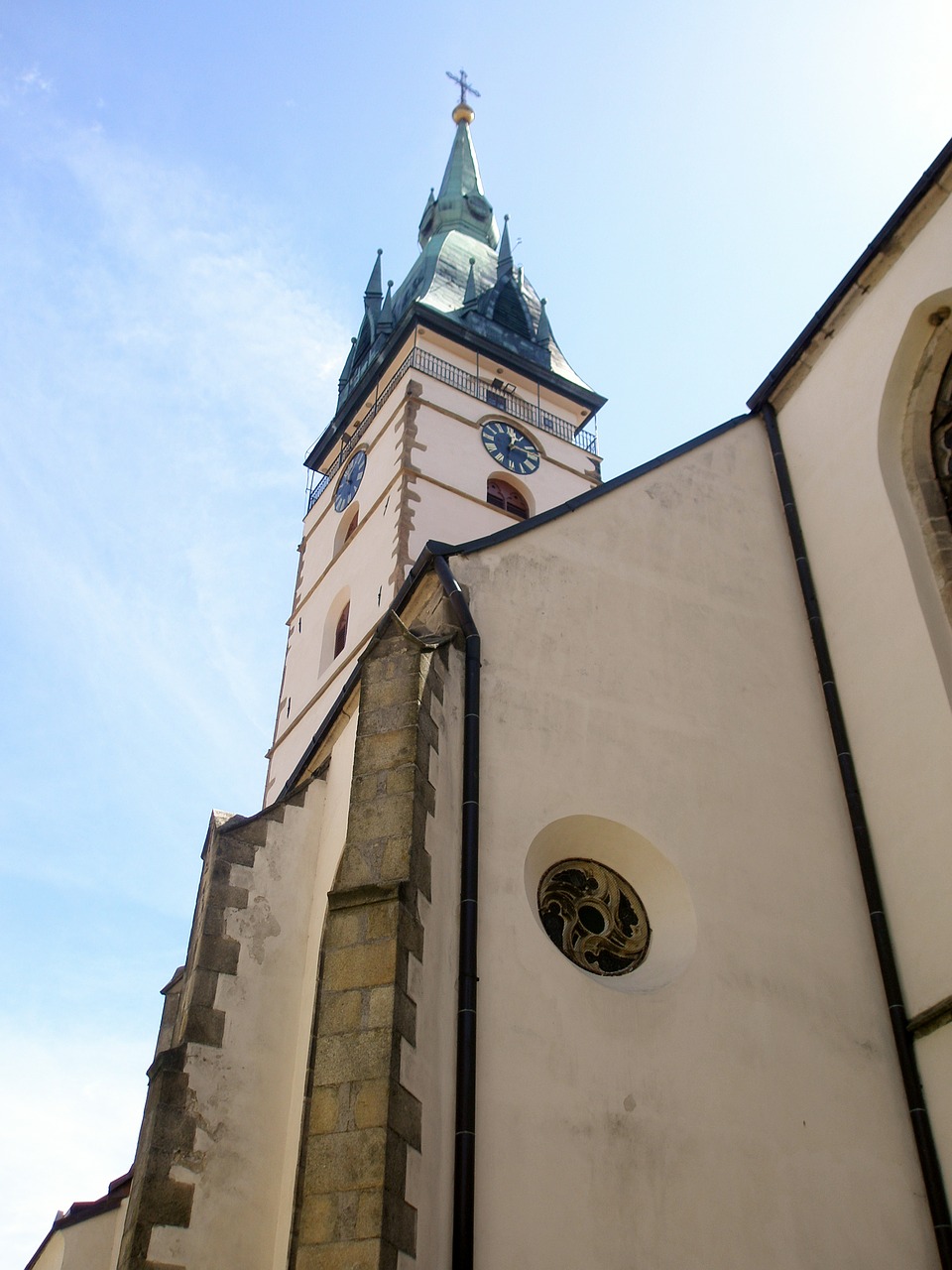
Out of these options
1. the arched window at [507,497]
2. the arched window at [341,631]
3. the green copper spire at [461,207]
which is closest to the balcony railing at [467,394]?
the arched window at [507,497]

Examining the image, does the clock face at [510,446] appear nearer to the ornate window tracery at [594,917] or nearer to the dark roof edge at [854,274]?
the dark roof edge at [854,274]

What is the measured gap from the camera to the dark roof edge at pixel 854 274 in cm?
915

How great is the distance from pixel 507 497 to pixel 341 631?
378 centimetres

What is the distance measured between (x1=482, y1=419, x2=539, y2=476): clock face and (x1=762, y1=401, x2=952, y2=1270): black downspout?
11552 mm

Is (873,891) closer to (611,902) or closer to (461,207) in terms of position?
(611,902)

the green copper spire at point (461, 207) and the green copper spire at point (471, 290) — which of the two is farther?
the green copper spire at point (461, 207)

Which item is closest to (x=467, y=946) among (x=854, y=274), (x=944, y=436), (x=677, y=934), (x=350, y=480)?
(x=677, y=934)

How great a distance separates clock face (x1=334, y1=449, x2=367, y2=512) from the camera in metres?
22.5

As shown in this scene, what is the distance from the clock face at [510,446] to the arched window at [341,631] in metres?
3.87

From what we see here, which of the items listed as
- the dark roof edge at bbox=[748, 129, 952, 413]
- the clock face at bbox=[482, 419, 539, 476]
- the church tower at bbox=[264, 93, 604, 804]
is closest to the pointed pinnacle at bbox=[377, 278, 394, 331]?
the church tower at bbox=[264, 93, 604, 804]

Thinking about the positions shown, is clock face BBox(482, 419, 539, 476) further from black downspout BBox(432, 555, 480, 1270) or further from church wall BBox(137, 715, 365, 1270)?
black downspout BBox(432, 555, 480, 1270)

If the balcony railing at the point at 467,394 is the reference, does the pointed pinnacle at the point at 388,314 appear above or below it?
above

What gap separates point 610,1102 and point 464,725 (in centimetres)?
218

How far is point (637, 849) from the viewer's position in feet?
24.0
